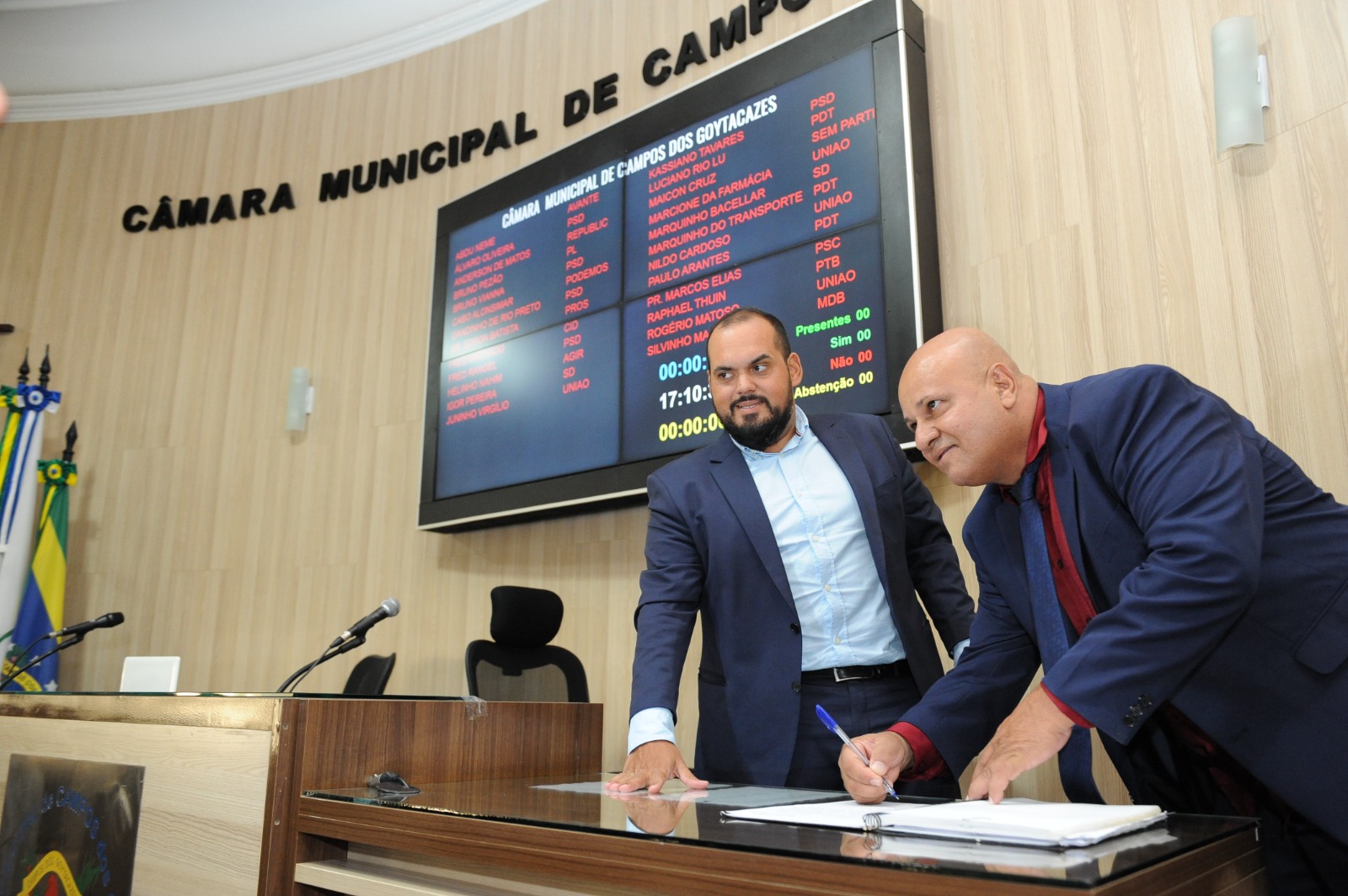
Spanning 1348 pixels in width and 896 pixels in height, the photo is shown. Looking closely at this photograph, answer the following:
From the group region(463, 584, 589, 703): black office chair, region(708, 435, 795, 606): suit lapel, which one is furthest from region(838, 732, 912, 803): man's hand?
region(463, 584, 589, 703): black office chair

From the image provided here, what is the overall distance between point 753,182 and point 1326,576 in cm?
240

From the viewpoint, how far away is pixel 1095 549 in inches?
57.6

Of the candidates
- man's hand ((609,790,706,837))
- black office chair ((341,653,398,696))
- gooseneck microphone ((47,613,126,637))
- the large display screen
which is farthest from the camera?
black office chair ((341,653,398,696))

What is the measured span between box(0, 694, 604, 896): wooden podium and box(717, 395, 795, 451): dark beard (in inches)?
27.2

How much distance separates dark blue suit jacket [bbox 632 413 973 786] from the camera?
206cm

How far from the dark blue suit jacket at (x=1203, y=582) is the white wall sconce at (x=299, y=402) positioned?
4.09 meters

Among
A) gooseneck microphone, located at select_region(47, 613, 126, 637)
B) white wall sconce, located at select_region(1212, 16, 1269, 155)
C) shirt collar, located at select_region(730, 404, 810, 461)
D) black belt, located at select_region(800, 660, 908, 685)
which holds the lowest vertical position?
black belt, located at select_region(800, 660, 908, 685)

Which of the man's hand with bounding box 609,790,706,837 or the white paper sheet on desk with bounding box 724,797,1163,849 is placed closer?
the white paper sheet on desk with bounding box 724,797,1163,849

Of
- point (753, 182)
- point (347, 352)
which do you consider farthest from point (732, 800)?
point (347, 352)

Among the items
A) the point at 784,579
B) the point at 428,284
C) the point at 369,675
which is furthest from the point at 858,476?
the point at 428,284

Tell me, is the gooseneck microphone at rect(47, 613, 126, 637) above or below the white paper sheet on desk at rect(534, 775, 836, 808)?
above

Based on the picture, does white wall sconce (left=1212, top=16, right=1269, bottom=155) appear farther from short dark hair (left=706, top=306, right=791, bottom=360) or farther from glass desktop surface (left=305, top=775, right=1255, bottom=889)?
glass desktop surface (left=305, top=775, right=1255, bottom=889)

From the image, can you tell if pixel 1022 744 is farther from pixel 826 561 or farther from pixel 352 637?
pixel 352 637

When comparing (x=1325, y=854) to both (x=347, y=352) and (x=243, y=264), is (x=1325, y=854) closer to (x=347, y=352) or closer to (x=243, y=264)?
(x=347, y=352)
